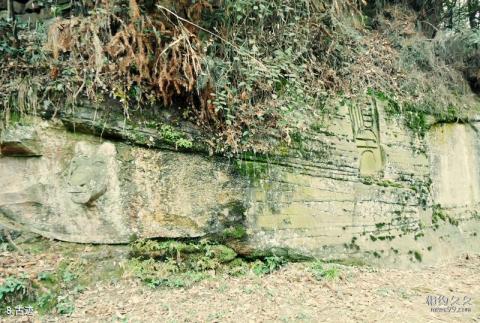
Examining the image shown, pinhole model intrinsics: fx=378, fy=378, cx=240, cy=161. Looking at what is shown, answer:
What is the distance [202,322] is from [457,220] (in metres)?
6.24

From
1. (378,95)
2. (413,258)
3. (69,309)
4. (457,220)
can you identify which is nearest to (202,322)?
(69,309)

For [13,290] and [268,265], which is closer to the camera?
[13,290]

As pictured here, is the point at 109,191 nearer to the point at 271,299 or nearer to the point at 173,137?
the point at 173,137

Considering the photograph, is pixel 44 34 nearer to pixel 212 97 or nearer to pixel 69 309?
pixel 212 97

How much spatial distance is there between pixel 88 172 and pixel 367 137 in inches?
193

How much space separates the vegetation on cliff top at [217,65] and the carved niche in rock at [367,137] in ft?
0.97

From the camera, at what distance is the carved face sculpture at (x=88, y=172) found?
5.14 meters

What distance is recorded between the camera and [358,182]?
680cm

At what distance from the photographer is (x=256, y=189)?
600 cm

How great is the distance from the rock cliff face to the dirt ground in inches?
21.2

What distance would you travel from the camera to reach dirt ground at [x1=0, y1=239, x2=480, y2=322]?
14.9ft

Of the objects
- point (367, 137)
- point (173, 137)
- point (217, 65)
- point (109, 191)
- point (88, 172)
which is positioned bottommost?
point (109, 191)

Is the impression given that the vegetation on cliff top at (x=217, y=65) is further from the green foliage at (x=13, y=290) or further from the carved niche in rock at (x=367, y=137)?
the green foliage at (x=13, y=290)

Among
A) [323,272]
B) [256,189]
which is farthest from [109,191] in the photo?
[323,272]
